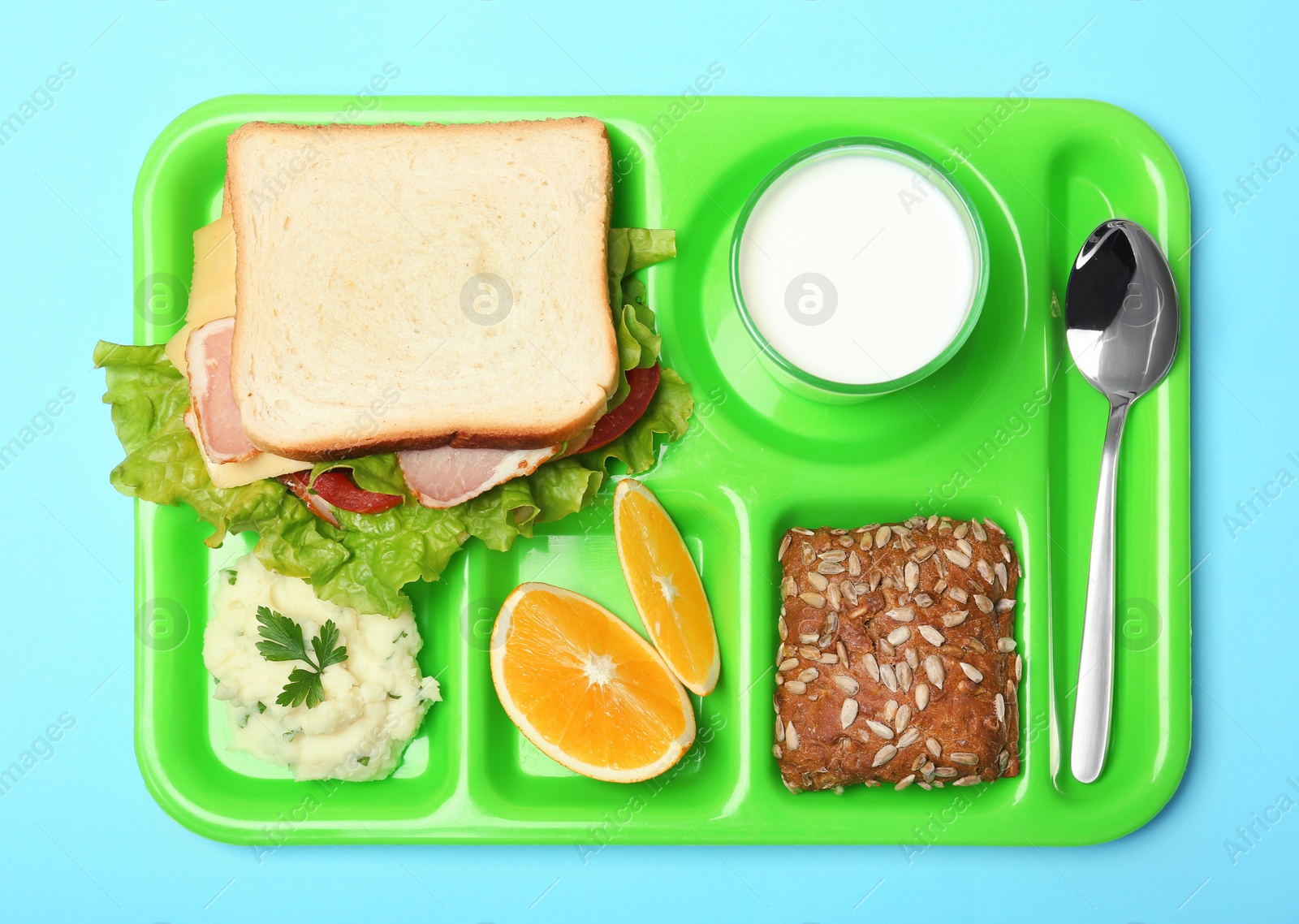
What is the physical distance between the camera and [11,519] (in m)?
1.99

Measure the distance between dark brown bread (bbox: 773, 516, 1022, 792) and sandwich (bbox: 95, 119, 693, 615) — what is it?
0.50 m

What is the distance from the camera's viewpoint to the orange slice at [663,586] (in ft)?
5.48

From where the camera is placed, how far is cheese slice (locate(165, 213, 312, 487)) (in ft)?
5.62

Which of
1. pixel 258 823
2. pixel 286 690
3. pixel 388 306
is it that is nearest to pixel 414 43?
pixel 388 306

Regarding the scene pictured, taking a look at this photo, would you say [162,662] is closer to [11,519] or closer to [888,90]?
[11,519]

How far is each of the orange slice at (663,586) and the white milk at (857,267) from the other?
1.36 ft

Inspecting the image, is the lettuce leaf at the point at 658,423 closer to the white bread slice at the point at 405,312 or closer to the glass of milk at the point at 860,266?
the white bread slice at the point at 405,312

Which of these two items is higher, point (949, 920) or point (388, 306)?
point (388, 306)

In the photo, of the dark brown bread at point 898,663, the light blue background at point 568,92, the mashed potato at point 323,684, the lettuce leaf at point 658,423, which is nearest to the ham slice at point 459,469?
the lettuce leaf at point 658,423

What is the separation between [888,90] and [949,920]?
1.83m

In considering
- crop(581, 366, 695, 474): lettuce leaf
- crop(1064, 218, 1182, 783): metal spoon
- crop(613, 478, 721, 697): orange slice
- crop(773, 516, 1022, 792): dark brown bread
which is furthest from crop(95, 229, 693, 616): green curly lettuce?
crop(1064, 218, 1182, 783): metal spoon

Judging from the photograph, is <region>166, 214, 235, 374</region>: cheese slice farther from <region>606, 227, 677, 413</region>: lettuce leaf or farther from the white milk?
the white milk

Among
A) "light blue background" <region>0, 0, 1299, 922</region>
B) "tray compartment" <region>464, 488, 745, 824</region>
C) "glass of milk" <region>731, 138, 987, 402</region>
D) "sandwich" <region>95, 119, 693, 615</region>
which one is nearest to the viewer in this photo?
"glass of milk" <region>731, 138, 987, 402</region>

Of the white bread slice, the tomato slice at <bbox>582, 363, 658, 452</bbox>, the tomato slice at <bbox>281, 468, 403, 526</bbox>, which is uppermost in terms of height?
the white bread slice
